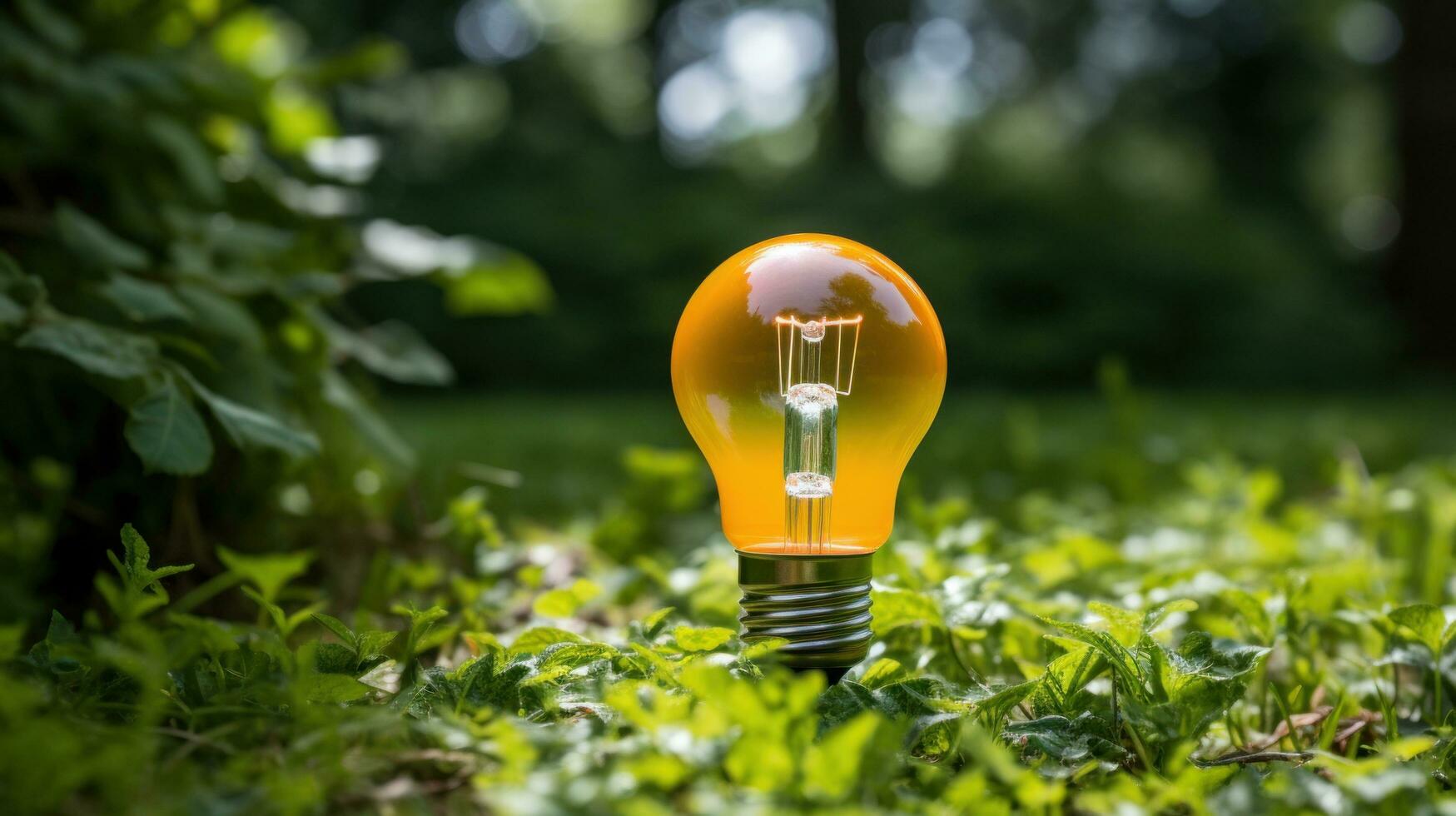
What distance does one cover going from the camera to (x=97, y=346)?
1.21 m

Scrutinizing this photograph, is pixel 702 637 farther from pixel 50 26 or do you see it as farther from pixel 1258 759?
pixel 50 26

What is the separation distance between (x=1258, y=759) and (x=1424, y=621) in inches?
10.1

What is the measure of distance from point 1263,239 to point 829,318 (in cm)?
816

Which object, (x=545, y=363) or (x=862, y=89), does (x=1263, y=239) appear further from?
(x=545, y=363)

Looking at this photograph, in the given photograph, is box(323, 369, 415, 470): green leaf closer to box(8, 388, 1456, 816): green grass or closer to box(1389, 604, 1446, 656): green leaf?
box(8, 388, 1456, 816): green grass

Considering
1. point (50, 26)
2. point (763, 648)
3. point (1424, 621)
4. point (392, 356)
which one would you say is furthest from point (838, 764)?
point (50, 26)

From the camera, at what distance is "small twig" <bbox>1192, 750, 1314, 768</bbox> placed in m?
1.06

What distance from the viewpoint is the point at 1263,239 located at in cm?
819

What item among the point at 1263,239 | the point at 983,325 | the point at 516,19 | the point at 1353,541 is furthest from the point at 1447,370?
the point at 516,19

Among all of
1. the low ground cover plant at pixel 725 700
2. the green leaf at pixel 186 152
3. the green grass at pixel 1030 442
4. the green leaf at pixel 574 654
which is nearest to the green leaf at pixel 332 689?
the low ground cover plant at pixel 725 700

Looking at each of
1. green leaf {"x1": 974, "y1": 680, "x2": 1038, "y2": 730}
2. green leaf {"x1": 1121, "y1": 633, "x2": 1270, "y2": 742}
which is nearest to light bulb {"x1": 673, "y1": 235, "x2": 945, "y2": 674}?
green leaf {"x1": 974, "y1": 680, "x2": 1038, "y2": 730}

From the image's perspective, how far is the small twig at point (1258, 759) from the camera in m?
1.06

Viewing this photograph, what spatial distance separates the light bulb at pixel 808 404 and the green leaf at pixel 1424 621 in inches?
21.4

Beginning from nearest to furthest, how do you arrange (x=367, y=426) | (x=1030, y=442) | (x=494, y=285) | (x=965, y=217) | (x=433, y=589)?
(x=367, y=426)
(x=433, y=589)
(x=494, y=285)
(x=1030, y=442)
(x=965, y=217)
